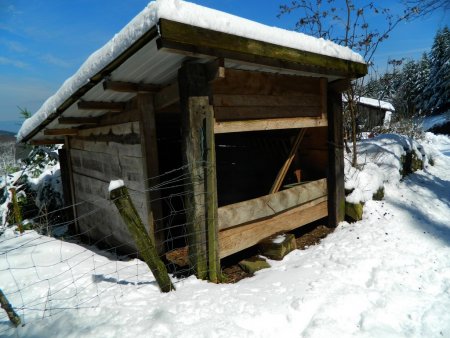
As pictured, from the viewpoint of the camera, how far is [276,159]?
A: 7.30 metres

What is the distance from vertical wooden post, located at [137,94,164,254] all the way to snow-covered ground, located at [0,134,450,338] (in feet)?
1.77

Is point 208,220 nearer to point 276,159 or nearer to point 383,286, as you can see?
point 383,286

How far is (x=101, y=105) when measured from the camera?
12.8 feet

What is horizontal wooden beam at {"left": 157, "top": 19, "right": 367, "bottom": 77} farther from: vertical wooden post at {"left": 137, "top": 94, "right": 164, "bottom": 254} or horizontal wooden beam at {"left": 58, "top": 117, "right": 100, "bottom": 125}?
horizontal wooden beam at {"left": 58, "top": 117, "right": 100, "bottom": 125}

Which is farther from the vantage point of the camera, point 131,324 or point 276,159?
point 276,159

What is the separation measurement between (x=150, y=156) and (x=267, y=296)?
2159mm

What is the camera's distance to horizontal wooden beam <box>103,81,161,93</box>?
10.1ft

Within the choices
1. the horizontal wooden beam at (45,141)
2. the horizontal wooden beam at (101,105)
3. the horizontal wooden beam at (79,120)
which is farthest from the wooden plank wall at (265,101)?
the horizontal wooden beam at (45,141)

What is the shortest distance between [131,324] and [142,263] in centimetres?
157

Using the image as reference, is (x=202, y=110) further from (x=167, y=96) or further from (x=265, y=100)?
(x=265, y=100)

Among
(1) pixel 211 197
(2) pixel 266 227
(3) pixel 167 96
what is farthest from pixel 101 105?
(2) pixel 266 227

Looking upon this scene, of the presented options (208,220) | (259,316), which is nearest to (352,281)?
(259,316)

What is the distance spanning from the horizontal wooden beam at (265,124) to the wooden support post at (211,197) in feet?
0.81

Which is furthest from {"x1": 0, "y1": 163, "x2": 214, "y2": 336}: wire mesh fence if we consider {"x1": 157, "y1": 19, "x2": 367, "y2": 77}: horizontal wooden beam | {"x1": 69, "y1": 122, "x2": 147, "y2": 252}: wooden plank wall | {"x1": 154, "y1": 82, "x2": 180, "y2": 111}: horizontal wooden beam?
{"x1": 157, "y1": 19, "x2": 367, "y2": 77}: horizontal wooden beam
